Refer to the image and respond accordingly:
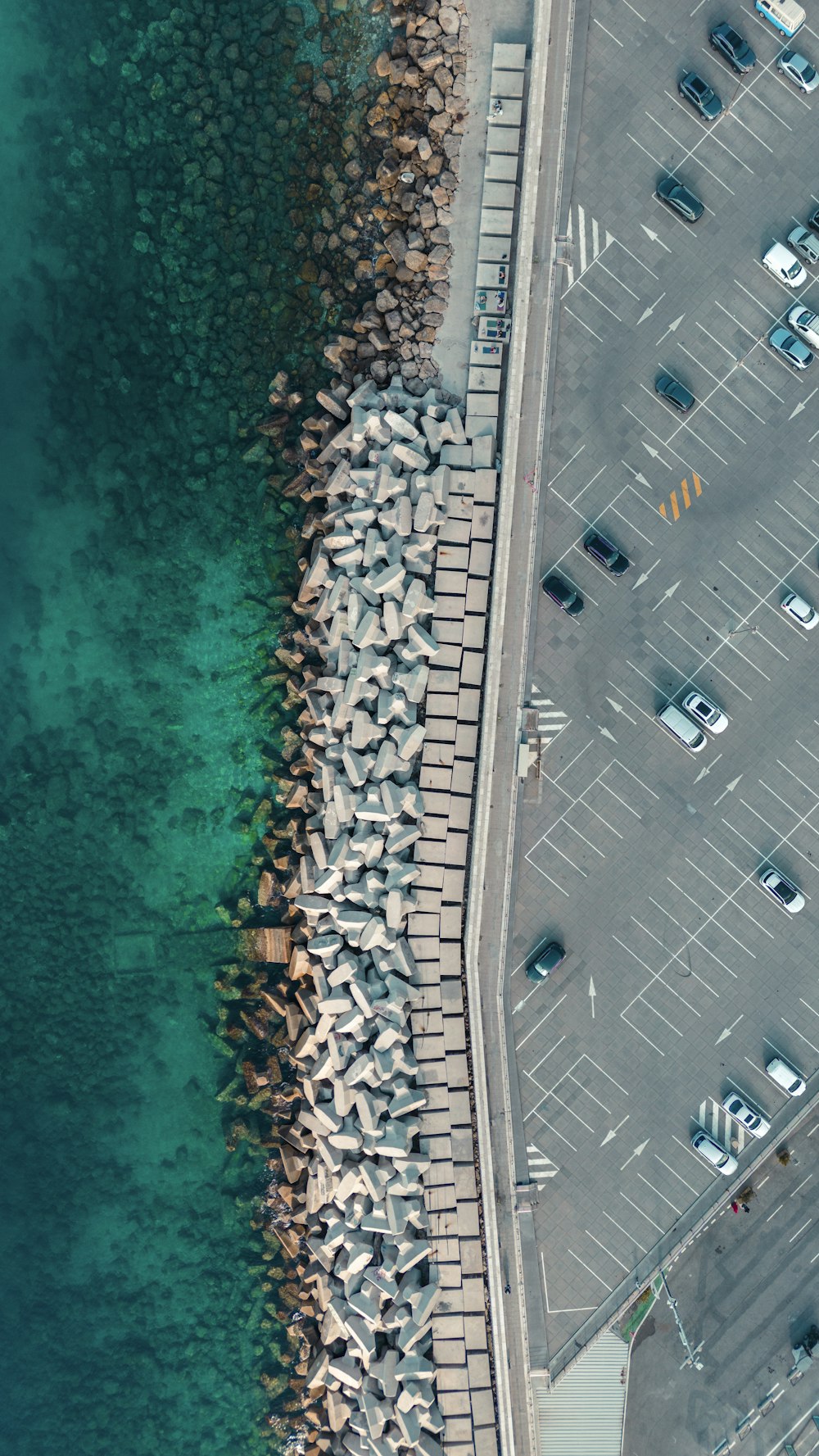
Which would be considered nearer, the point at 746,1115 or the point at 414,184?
the point at 746,1115

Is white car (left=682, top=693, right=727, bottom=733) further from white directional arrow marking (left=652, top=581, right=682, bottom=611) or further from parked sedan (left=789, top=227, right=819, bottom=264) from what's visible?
parked sedan (left=789, top=227, right=819, bottom=264)

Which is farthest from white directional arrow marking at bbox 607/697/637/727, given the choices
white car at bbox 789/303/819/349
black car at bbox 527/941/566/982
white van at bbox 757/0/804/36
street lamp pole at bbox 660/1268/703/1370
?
white van at bbox 757/0/804/36

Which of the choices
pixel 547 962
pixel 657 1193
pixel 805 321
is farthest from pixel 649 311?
pixel 657 1193

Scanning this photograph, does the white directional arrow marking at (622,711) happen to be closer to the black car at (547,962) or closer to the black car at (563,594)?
the black car at (563,594)

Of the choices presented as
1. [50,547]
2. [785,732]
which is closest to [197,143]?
[50,547]

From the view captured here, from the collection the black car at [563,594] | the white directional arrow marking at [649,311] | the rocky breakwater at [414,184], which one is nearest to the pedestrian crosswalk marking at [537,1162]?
the black car at [563,594]

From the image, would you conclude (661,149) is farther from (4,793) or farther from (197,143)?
(4,793)

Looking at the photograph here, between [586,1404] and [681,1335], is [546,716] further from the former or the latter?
[586,1404]
